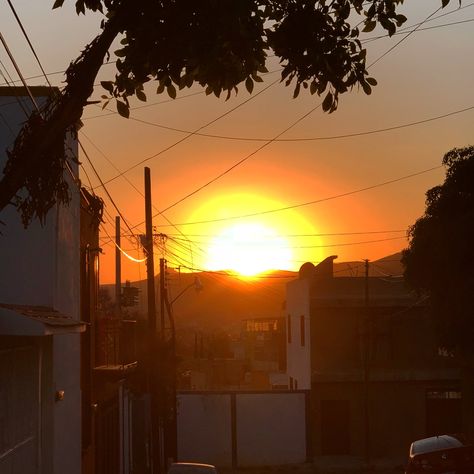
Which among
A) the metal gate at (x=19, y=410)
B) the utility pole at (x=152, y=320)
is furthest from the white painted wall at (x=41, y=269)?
the utility pole at (x=152, y=320)

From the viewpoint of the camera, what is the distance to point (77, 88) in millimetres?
6969

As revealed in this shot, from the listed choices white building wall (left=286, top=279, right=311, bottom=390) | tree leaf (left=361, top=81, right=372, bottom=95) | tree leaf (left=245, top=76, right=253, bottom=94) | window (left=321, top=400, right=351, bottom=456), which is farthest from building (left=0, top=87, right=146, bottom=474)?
white building wall (left=286, top=279, right=311, bottom=390)

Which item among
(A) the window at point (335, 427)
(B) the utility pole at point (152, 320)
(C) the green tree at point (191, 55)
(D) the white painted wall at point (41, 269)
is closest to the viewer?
(C) the green tree at point (191, 55)

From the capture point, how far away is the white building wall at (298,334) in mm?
44719

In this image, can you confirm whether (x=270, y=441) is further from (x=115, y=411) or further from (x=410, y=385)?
(x=115, y=411)

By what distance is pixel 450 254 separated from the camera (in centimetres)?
2794

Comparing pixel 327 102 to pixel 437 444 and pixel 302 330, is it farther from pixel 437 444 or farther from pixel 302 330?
pixel 302 330

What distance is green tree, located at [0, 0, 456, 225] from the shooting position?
693 centimetres

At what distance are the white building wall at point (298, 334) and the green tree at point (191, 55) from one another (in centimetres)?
3682

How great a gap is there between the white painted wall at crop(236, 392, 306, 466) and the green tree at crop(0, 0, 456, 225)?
118ft

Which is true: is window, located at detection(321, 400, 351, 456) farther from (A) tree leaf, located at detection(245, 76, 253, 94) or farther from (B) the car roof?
(A) tree leaf, located at detection(245, 76, 253, 94)

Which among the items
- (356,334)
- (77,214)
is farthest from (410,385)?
(77,214)

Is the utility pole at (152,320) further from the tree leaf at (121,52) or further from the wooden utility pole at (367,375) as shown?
the tree leaf at (121,52)

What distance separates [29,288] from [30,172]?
8295mm
